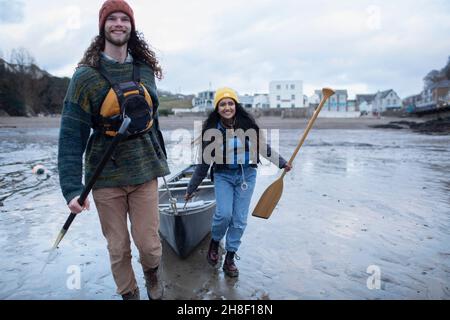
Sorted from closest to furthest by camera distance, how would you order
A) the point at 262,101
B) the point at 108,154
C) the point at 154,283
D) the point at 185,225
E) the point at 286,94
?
1. the point at 108,154
2. the point at 154,283
3. the point at 185,225
4. the point at 286,94
5. the point at 262,101

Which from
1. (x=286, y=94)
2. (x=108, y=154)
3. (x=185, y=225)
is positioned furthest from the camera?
(x=286, y=94)

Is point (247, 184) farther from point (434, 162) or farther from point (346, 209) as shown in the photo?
point (434, 162)

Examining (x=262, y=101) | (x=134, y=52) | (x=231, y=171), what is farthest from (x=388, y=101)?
(x=134, y=52)

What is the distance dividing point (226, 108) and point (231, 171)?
0.71 m

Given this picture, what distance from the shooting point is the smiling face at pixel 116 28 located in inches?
128

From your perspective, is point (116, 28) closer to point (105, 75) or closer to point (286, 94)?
point (105, 75)

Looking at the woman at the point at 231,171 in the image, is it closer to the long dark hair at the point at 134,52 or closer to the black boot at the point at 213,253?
the black boot at the point at 213,253

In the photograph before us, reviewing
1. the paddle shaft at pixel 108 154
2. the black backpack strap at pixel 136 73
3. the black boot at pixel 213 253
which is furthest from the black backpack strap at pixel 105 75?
the black boot at pixel 213 253

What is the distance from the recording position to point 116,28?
10.7 feet

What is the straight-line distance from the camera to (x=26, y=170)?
12586mm

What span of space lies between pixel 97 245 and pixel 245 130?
8.94 feet

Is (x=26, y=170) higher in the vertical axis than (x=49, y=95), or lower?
lower

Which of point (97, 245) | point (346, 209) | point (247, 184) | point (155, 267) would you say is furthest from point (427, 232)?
point (97, 245)
